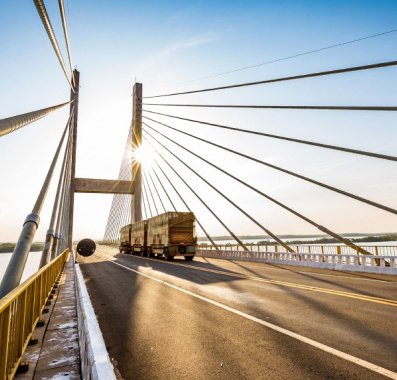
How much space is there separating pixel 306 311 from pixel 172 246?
19368 mm

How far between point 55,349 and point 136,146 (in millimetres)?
32102

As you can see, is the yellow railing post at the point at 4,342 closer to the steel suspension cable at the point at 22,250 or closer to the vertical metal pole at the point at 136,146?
the steel suspension cable at the point at 22,250

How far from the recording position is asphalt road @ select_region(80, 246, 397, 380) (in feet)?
13.2

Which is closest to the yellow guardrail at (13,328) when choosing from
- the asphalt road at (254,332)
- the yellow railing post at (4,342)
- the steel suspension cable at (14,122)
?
the yellow railing post at (4,342)

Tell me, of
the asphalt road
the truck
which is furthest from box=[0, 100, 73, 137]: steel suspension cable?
the truck

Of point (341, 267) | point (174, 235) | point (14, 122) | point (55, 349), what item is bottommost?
point (55, 349)

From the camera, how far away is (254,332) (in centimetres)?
545

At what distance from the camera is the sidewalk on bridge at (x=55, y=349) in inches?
147

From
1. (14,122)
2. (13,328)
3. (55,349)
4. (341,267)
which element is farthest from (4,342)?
(341,267)

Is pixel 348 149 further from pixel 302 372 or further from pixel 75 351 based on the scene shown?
pixel 75 351

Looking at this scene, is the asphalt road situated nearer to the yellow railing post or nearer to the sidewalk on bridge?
the sidewalk on bridge

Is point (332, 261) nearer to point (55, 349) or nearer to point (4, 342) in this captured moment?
point (55, 349)

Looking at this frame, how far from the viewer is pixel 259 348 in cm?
Result: 468

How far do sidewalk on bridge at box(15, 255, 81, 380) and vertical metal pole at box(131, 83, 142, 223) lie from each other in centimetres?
2921
